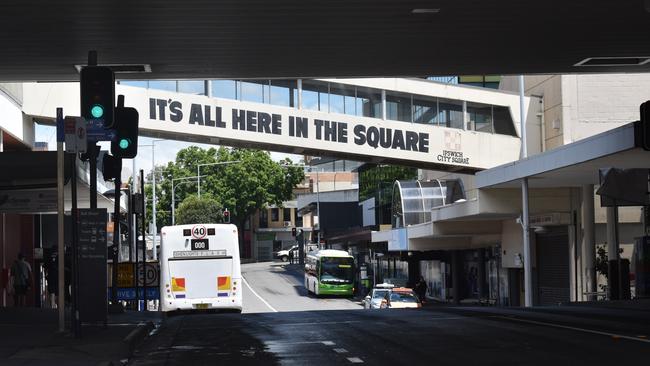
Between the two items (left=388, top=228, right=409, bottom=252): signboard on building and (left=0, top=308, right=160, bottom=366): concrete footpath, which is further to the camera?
(left=388, top=228, right=409, bottom=252): signboard on building

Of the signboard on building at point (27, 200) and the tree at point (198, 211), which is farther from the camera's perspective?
the tree at point (198, 211)

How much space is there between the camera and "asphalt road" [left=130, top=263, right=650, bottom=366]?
462 inches

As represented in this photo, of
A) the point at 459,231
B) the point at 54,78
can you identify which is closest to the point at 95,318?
the point at 54,78

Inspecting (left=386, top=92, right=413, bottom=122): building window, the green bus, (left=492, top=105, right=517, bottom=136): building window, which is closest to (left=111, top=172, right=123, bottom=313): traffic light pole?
(left=386, top=92, right=413, bottom=122): building window

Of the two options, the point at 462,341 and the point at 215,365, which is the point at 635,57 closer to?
the point at 462,341

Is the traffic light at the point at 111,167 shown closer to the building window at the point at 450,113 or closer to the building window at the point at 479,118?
the building window at the point at 450,113

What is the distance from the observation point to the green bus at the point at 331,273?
216ft

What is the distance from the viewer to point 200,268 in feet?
104

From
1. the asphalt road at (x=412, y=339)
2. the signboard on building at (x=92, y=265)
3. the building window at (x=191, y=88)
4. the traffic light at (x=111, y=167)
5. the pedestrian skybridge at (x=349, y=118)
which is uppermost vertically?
the building window at (x=191, y=88)

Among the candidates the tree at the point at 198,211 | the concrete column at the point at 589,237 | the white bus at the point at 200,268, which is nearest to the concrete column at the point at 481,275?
the concrete column at the point at 589,237

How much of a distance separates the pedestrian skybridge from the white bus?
8712 mm

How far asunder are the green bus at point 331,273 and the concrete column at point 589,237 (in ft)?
99.6

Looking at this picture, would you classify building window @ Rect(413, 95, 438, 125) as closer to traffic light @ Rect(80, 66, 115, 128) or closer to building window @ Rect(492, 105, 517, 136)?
building window @ Rect(492, 105, 517, 136)

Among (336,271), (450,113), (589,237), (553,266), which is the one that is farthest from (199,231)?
(336,271)
